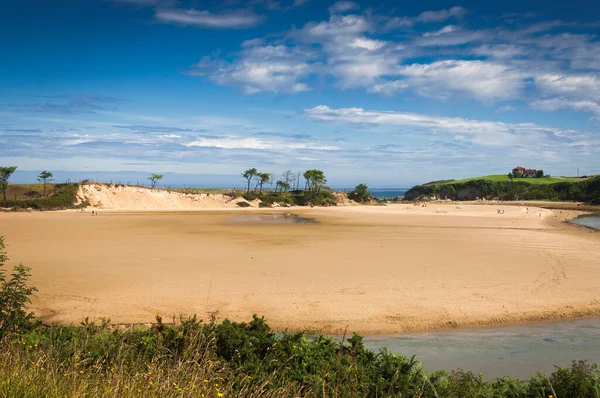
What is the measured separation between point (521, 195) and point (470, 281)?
345 feet

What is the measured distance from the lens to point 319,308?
39.4 feet

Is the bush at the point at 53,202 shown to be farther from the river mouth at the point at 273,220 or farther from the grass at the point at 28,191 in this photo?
the river mouth at the point at 273,220

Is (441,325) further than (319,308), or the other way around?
(319,308)

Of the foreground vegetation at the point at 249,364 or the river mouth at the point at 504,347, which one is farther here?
the river mouth at the point at 504,347

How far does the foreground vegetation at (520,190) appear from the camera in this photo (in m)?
95.5

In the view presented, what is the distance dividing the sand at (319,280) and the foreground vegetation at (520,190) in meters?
78.1

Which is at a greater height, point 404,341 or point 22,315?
point 22,315

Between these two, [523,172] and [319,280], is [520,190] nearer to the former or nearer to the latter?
[523,172]

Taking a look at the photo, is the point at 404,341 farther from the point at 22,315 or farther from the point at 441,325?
the point at 22,315

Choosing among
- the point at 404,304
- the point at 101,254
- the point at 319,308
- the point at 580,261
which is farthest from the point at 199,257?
the point at 580,261

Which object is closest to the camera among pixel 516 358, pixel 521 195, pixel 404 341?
pixel 516 358

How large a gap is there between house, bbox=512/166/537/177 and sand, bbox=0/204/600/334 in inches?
5007

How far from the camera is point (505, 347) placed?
958 centimetres

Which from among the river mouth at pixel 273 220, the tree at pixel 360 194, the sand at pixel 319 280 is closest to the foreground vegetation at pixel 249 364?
the sand at pixel 319 280
